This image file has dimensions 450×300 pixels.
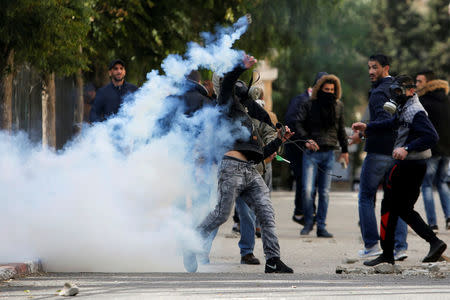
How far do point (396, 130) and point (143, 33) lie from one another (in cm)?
807

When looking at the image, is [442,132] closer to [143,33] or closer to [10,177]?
[143,33]

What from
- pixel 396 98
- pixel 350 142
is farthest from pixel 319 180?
pixel 396 98

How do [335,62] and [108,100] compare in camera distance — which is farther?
[335,62]

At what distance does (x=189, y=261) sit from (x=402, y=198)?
209 cm

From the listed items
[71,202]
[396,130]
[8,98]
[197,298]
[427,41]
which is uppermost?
[427,41]

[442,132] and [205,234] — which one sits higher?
[442,132]

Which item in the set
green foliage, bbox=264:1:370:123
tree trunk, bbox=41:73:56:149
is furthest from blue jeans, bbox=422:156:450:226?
green foliage, bbox=264:1:370:123

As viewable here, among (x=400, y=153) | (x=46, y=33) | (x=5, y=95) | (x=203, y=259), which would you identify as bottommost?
(x=203, y=259)

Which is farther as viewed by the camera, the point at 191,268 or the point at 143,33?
the point at 143,33

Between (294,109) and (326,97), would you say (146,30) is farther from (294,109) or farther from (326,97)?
(326,97)

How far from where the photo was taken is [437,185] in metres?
13.5

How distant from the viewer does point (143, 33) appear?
16406 millimetres

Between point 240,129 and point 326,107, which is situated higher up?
point 326,107

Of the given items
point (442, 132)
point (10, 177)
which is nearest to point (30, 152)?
point (10, 177)
